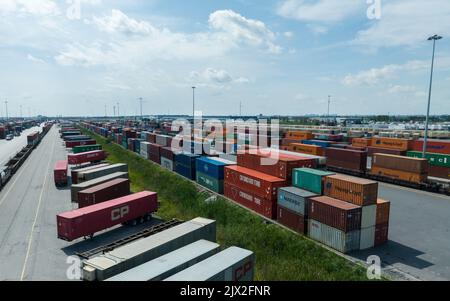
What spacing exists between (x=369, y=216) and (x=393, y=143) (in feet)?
124

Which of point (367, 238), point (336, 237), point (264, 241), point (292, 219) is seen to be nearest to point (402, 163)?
point (367, 238)

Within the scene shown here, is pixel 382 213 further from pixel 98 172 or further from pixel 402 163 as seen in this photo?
pixel 98 172

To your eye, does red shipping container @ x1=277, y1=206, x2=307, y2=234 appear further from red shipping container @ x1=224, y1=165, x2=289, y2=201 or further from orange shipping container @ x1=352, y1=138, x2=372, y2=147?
orange shipping container @ x1=352, y1=138, x2=372, y2=147

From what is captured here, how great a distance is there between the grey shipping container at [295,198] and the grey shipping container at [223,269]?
10270mm

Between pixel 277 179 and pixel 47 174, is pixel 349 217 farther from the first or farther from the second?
pixel 47 174

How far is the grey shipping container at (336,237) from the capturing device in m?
23.6

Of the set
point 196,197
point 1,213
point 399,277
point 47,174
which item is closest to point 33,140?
point 47,174

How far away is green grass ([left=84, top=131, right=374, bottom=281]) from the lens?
20.9m

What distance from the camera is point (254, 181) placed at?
33.8m

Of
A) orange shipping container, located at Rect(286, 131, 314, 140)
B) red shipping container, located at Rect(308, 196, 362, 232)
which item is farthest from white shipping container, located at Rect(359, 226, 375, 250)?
orange shipping container, located at Rect(286, 131, 314, 140)

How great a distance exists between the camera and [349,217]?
2347 cm

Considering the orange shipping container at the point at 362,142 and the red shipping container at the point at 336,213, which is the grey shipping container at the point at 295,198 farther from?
the orange shipping container at the point at 362,142

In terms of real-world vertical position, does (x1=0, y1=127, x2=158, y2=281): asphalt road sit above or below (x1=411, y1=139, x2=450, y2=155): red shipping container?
below
